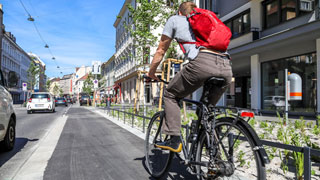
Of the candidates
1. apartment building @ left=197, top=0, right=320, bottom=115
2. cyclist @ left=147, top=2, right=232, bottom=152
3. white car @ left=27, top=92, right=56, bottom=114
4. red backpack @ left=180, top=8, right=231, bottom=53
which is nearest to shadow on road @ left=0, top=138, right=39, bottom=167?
cyclist @ left=147, top=2, right=232, bottom=152

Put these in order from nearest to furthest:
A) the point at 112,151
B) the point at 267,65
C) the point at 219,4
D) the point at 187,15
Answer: the point at 187,15, the point at 112,151, the point at 267,65, the point at 219,4

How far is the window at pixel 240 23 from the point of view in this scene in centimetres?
1590

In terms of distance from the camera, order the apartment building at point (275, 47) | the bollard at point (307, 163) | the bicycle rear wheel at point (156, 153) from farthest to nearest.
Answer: the apartment building at point (275, 47), the bicycle rear wheel at point (156, 153), the bollard at point (307, 163)

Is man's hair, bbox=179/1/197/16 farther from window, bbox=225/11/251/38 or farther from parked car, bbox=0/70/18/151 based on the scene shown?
window, bbox=225/11/251/38

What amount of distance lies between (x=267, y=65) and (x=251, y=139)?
13.8 meters

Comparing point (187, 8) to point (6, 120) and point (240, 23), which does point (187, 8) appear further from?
point (240, 23)

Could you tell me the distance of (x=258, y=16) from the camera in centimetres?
1465

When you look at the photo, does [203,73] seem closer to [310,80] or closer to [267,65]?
[310,80]

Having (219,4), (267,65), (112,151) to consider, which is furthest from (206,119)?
(219,4)

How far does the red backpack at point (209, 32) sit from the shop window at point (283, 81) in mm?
10816

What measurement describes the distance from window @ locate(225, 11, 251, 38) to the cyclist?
14.6m

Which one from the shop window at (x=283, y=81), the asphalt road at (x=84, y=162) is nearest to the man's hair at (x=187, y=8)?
the asphalt road at (x=84, y=162)

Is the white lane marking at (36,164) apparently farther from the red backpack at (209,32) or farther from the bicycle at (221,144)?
the red backpack at (209,32)

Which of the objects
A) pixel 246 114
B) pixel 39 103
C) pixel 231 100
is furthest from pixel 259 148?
pixel 39 103
